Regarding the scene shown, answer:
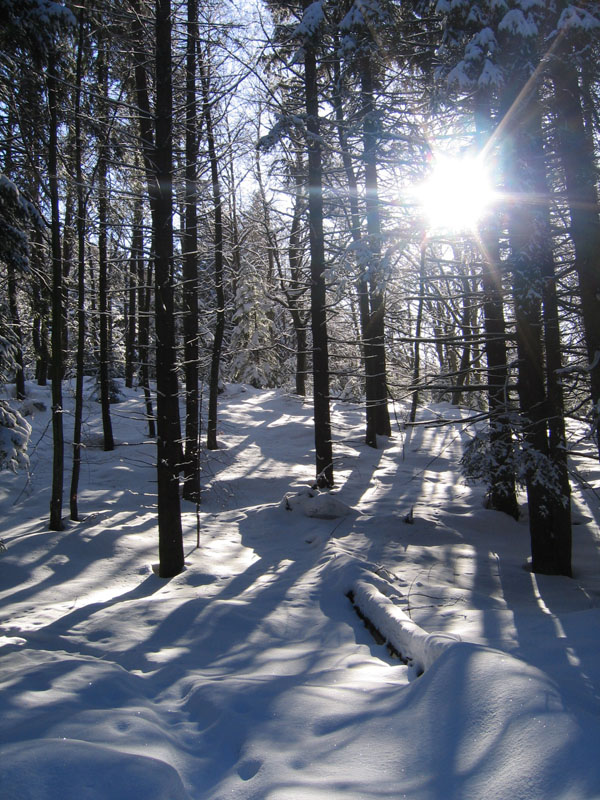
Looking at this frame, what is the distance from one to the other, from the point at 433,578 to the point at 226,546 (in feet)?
13.2

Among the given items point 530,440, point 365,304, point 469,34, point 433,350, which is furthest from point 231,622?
point 433,350

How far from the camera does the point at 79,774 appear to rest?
2361mm

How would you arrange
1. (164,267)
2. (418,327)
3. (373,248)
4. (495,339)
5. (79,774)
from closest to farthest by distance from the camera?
1. (79,774)
2. (495,339)
3. (373,248)
4. (164,267)
5. (418,327)

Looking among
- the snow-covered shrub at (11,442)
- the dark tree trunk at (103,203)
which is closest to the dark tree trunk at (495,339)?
the dark tree trunk at (103,203)

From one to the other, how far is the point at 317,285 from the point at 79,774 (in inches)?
409

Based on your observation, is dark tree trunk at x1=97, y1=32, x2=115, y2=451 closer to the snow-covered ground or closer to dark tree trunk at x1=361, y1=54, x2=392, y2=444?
the snow-covered ground

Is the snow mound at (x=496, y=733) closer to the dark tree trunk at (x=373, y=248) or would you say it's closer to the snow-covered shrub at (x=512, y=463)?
the snow-covered shrub at (x=512, y=463)

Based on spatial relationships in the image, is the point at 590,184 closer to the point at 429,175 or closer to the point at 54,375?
the point at 429,175

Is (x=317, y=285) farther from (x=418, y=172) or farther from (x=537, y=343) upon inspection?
(x=537, y=343)

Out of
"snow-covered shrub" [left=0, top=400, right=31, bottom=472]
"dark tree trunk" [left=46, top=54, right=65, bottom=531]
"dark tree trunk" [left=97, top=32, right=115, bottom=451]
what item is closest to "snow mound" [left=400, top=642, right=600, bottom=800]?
"snow-covered shrub" [left=0, top=400, right=31, bottom=472]

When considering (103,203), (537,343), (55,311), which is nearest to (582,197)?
(537,343)

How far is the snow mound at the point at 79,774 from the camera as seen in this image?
2.25 m

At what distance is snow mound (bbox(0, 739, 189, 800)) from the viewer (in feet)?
7.38

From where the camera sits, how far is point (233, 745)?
3084mm
